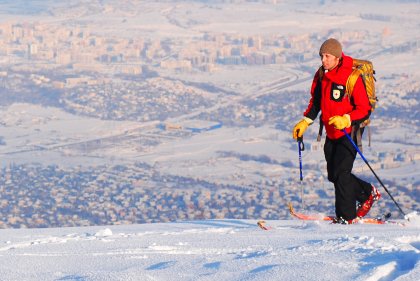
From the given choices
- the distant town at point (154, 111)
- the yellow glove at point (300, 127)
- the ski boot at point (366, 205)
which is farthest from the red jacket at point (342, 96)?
the distant town at point (154, 111)

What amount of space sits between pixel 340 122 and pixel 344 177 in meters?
0.43

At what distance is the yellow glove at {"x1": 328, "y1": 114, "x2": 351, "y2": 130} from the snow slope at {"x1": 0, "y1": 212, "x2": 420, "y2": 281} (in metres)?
0.51

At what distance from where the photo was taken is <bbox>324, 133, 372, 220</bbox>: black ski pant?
6.09 meters

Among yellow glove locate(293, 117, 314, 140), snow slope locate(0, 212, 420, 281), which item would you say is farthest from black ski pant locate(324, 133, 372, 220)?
snow slope locate(0, 212, 420, 281)

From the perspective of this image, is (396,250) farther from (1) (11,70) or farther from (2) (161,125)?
(1) (11,70)

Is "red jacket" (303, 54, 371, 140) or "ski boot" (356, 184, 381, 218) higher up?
"red jacket" (303, 54, 371, 140)

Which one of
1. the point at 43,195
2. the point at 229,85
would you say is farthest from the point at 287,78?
the point at 43,195

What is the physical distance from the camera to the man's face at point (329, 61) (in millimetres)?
5867

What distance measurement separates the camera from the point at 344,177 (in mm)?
6164

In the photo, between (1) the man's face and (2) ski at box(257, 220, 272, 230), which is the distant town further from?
(1) the man's face

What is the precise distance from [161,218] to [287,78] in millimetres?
21714

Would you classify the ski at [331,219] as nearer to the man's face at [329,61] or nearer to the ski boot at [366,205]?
the ski boot at [366,205]

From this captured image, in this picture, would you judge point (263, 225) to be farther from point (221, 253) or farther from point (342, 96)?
point (221, 253)

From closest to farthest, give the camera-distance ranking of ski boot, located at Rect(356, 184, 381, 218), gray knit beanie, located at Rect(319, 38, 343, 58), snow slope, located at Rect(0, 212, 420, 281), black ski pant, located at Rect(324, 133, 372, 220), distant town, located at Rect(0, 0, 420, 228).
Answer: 1. snow slope, located at Rect(0, 212, 420, 281)
2. gray knit beanie, located at Rect(319, 38, 343, 58)
3. black ski pant, located at Rect(324, 133, 372, 220)
4. ski boot, located at Rect(356, 184, 381, 218)
5. distant town, located at Rect(0, 0, 420, 228)
